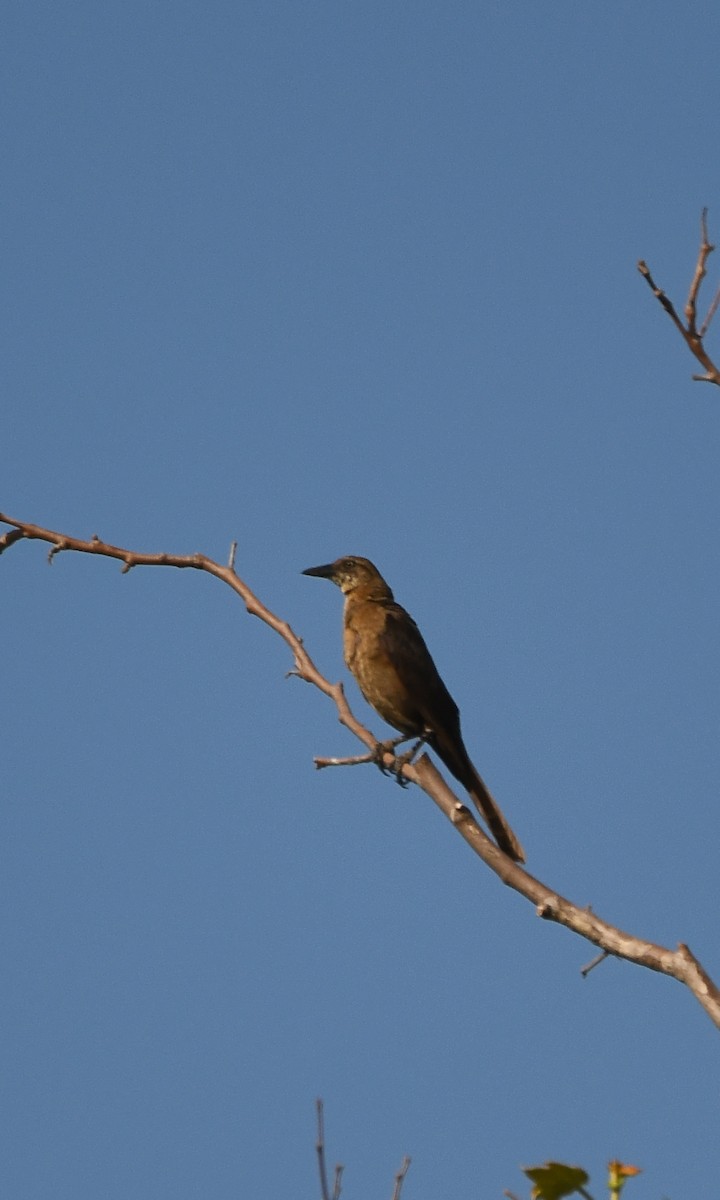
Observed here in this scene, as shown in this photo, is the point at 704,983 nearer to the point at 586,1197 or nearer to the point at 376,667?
the point at 586,1197

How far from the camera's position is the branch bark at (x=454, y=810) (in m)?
2.59

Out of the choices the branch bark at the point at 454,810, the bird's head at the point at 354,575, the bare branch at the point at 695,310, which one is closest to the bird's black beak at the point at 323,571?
the bird's head at the point at 354,575

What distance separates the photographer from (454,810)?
11.8ft

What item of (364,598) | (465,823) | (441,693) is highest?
(364,598)

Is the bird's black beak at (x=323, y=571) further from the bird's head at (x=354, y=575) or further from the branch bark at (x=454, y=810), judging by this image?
the branch bark at (x=454, y=810)

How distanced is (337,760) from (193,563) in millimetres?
733

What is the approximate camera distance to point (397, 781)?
597 centimetres

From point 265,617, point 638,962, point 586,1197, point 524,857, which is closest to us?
point 586,1197

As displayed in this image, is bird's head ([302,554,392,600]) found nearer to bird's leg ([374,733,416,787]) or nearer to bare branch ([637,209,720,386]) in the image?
bird's leg ([374,733,416,787])

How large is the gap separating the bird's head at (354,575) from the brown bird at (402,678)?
82mm

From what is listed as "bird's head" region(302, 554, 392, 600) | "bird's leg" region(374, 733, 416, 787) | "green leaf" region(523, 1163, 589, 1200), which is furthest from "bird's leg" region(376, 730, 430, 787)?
"green leaf" region(523, 1163, 589, 1200)

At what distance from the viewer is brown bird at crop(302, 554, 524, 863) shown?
672 centimetres

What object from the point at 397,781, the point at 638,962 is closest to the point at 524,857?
the point at 397,781

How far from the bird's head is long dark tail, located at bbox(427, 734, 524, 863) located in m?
1.37
